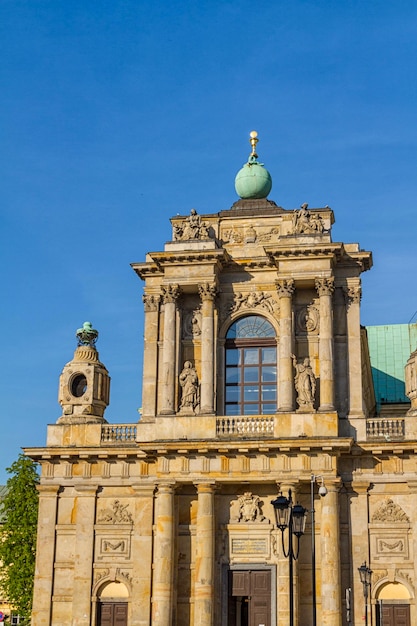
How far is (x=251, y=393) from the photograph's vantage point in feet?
131

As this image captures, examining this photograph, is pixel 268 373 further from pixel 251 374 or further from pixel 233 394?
pixel 233 394

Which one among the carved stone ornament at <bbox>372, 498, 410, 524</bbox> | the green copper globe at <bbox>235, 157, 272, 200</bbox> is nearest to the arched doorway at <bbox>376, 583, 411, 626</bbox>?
the carved stone ornament at <bbox>372, 498, 410, 524</bbox>

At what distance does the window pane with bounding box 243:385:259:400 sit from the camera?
39.9m

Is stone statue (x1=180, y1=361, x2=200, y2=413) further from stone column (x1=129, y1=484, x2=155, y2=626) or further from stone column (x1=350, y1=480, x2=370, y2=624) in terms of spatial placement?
stone column (x1=350, y1=480, x2=370, y2=624)

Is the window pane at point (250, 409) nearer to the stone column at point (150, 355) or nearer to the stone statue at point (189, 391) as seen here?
the stone statue at point (189, 391)

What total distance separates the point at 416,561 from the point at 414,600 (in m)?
1.31

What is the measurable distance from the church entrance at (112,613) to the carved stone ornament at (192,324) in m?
10.1

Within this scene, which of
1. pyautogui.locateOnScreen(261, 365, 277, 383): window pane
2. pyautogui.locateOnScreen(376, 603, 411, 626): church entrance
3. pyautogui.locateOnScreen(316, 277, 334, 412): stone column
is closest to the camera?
pyautogui.locateOnScreen(376, 603, 411, 626): church entrance

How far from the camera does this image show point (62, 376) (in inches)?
1617

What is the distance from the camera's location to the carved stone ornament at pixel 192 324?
132ft

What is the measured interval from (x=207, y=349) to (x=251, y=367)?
221 cm

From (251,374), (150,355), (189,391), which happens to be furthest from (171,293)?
(251,374)

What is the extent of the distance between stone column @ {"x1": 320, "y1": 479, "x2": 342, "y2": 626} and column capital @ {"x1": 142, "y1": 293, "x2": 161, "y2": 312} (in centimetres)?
987

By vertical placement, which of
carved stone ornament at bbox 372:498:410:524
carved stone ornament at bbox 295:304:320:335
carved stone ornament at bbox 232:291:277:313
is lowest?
carved stone ornament at bbox 372:498:410:524
